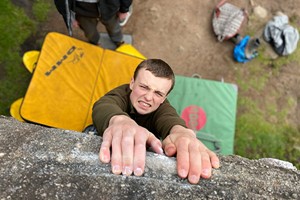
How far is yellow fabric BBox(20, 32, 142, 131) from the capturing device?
3633 millimetres

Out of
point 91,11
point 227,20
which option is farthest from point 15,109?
point 227,20

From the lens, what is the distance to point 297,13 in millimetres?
5336

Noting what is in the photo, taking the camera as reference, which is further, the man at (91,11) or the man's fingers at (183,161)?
the man at (91,11)

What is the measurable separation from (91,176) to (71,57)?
3047mm

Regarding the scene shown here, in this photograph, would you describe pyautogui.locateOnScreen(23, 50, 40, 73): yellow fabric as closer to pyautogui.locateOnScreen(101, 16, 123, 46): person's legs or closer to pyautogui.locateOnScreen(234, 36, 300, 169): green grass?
pyautogui.locateOnScreen(101, 16, 123, 46): person's legs

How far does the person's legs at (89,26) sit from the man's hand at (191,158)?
9.11 feet

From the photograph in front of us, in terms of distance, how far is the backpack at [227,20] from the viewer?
4832 mm

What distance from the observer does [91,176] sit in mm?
1201

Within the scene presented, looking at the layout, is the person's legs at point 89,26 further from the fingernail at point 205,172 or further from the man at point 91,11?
the fingernail at point 205,172

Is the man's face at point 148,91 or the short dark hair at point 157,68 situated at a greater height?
the short dark hair at point 157,68

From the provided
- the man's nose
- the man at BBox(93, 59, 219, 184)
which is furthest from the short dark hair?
the man's nose

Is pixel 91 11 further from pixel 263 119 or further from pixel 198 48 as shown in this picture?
pixel 263 119

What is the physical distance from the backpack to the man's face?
3.12 meters

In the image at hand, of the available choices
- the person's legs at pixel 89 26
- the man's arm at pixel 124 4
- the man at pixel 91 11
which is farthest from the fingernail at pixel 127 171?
the person's legs at pixel 89 26
